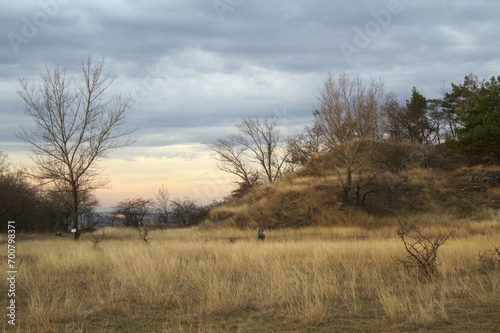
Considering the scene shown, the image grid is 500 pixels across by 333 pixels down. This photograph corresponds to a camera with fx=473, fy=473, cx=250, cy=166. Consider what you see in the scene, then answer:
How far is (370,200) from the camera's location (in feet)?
96.2

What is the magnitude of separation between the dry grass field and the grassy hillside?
52.0 ft

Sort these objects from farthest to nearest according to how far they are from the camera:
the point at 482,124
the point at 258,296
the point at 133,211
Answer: the point at 133,211, the point at 482,124, the point at 258,296

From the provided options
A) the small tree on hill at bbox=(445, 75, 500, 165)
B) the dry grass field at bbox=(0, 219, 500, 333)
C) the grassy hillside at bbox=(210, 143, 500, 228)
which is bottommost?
the dry grass field at bbox=(0, 219, 500, 333)

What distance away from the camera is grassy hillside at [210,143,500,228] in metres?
27.1

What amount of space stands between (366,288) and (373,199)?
22222mm

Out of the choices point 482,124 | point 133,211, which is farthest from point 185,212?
point 482,124

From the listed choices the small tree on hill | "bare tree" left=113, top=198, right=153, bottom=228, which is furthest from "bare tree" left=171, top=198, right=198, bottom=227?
the small tree on hill

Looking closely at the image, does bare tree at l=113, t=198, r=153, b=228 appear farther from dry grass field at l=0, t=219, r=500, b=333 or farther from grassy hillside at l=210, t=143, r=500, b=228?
dry grass field at l=0, t=219, r=500, b=333

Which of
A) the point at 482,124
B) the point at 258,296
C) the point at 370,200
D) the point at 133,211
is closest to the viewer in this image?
the point at 258,296

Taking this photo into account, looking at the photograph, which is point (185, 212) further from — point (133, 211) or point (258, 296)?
point (258, 296)

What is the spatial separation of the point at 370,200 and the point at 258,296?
911 inches

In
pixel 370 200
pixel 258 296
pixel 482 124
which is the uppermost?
pixel 482 124

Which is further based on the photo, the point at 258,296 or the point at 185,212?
the point at 185,212

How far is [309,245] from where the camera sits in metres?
14.5
